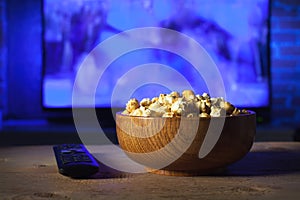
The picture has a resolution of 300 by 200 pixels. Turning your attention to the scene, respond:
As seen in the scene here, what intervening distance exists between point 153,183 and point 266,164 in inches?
12.4

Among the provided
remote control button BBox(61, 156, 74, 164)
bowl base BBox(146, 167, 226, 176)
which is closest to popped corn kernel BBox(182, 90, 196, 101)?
bowl base BBox(146, 167, 226, 176)

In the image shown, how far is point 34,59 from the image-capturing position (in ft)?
9.20

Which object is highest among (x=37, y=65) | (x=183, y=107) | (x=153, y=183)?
(x=37, y=65)

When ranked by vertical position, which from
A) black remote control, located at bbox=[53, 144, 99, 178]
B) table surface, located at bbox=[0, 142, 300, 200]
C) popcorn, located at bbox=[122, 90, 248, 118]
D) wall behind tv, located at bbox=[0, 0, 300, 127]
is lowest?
table surface, located at bbox=[0, 142, 300, 200]

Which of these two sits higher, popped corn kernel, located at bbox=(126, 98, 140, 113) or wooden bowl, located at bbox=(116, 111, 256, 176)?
popped corn kernel, located at bbox=(126, 98, 140, 113)

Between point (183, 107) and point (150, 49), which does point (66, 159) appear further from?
point (150, 49)

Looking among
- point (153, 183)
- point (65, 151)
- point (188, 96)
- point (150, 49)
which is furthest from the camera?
point (150, 49)

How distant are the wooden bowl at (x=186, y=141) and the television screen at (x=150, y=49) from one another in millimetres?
1752

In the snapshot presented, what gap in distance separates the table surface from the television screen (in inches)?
63.4

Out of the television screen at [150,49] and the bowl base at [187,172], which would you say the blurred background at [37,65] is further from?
the bowl base at [187,172]

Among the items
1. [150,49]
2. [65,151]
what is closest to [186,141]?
[65,151]

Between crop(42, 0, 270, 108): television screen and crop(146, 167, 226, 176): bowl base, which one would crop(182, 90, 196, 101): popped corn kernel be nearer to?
crop(146, 167, 226, 176): bowl base

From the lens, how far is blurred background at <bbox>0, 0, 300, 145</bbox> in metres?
2.77

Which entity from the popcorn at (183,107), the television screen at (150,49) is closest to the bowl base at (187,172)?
the popcorn at (183,107)
